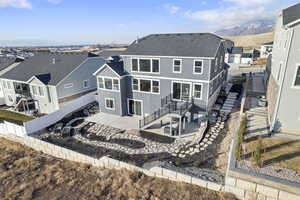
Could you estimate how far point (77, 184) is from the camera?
1063 centimetres

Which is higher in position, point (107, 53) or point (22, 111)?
point (107, 53)

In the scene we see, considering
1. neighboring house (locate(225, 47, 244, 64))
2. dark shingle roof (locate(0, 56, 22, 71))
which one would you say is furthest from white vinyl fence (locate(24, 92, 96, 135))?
neighboring house (locate(225, 47, 244, 64))

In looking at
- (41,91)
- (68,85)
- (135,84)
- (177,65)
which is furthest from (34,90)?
(177,65)

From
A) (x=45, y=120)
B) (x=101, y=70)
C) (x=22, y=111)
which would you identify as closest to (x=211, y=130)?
(x=101, y=70)

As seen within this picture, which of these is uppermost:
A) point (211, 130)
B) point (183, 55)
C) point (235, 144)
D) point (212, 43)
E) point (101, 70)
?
point (212, 43)

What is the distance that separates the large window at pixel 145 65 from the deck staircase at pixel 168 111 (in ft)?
12.4

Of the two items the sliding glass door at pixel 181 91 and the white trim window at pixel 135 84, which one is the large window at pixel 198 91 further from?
the white trim window at pixel 135 84

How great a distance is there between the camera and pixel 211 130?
15.4 m

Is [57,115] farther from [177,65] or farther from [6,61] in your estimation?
[6,61]

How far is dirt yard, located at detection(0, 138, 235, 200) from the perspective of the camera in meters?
8.73

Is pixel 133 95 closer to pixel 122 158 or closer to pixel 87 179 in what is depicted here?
pixel 122 158

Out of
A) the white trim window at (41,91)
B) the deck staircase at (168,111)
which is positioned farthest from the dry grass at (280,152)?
the white trim window at (41,91)

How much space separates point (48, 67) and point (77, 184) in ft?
67.0

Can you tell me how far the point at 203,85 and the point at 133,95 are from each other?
776 centimetres
